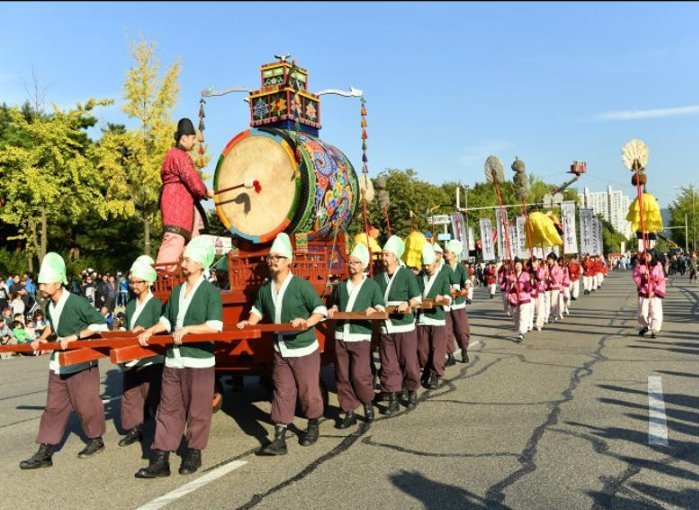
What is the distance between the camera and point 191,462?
4848 millimetres

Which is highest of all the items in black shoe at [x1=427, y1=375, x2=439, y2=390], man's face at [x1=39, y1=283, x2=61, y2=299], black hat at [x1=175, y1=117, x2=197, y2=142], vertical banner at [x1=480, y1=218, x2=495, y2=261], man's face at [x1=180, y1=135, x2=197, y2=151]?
black hat at [x1=175, y1=117, x2=197, y2=142]

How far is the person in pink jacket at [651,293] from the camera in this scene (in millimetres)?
11867

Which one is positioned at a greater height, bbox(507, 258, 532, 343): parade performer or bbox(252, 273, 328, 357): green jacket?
bbox(252, 273, 328, 357): green jacket

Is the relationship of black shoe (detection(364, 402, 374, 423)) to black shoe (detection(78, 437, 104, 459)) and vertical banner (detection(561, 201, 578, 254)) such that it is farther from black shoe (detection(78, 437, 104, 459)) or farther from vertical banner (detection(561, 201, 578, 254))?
vertical banner (detection(561, 201, 578, 254))

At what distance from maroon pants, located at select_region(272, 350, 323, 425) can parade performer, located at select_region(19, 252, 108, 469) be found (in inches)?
58.2

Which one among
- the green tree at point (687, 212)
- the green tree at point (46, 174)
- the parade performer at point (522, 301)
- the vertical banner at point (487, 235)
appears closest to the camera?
the parade performer at point (522, 301)

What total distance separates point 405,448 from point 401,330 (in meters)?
1.76

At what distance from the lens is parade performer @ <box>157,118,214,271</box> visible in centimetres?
670

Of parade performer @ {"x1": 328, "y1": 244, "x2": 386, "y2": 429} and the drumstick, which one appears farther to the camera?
the drumstick

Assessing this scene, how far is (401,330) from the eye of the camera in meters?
6.84

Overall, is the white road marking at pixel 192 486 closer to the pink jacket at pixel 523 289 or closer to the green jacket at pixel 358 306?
the green jacket at pixel 358 306

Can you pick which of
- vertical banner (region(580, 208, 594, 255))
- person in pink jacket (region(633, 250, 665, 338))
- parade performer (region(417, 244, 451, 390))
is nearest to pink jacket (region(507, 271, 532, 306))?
person in pink jacket (region(633, 250, 665, 338))

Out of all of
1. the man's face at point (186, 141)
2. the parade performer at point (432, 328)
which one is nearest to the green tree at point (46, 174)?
the man's face at point (186, 141)

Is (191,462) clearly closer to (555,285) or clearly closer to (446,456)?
(446,456)
